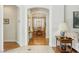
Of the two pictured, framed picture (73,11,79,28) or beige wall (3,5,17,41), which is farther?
beige wall (3,5,17,41)

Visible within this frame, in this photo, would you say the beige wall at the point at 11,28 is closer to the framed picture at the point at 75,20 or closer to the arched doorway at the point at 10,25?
the arched doorway at the point at 10,25

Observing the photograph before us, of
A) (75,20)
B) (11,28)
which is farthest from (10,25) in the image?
(75,20)

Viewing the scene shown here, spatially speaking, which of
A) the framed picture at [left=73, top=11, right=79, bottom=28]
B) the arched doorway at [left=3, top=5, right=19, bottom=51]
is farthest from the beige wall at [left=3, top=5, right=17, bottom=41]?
the framed picture at [left=73, top=11, right=79, bottom=28]

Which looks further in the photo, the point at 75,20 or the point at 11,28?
the point at 11,28

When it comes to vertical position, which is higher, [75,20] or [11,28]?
[75,20]

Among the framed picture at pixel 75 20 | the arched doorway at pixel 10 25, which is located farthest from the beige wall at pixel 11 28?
the framed picture at pixel 75 20

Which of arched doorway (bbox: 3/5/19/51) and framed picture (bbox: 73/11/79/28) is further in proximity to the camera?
arched doorway (bbox: 3/5/19/51)

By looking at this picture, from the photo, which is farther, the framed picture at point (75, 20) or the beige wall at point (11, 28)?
the beige wall at point (11, 28)

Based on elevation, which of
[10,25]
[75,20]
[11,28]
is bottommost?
[11,28]

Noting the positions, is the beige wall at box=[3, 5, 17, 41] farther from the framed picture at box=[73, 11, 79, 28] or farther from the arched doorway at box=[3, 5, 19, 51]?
the framed picture at box=[73, 11, 79, 28]

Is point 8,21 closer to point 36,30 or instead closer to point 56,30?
point 56,30

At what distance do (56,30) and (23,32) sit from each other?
1748mm

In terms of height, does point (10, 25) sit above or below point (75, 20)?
below

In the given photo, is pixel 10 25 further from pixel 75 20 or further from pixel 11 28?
pixel 75 20
